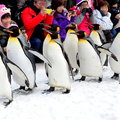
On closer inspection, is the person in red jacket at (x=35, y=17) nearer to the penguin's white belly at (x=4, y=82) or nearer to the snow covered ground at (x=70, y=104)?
the snow covered ground at (x=70, y=104)

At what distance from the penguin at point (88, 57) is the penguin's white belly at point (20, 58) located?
0.69 metres

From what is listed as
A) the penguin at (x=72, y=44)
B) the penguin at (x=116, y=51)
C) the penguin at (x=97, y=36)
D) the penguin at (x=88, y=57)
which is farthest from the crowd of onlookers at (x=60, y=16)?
the penguin at (x=88, y=57)

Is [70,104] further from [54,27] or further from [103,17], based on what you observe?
[103,17]

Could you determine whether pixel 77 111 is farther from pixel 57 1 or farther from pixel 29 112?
pixel 57 1

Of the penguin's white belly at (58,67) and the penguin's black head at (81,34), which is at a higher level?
the penguin's black head at (81,34)

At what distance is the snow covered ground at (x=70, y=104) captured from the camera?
2670mm

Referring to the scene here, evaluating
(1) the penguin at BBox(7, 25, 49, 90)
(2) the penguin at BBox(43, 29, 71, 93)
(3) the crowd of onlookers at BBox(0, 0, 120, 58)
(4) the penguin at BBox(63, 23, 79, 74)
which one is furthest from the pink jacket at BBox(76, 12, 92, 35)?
(1) the penguin at BBox(7, 25, 49, 90)

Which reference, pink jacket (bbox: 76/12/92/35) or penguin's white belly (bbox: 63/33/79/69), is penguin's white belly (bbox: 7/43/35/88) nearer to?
penguin's white belly (bbox: 63/33/79/69)

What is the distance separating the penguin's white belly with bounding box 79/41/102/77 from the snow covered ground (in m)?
0.15

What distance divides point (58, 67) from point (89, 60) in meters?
0.55

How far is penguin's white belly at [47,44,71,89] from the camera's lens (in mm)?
3264

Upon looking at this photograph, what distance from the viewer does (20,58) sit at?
3188 millimetres

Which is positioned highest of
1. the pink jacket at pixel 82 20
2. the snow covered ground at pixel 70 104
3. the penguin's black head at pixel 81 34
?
the pink jacket at pixel 82 20

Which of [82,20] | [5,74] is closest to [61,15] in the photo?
[82,20]
